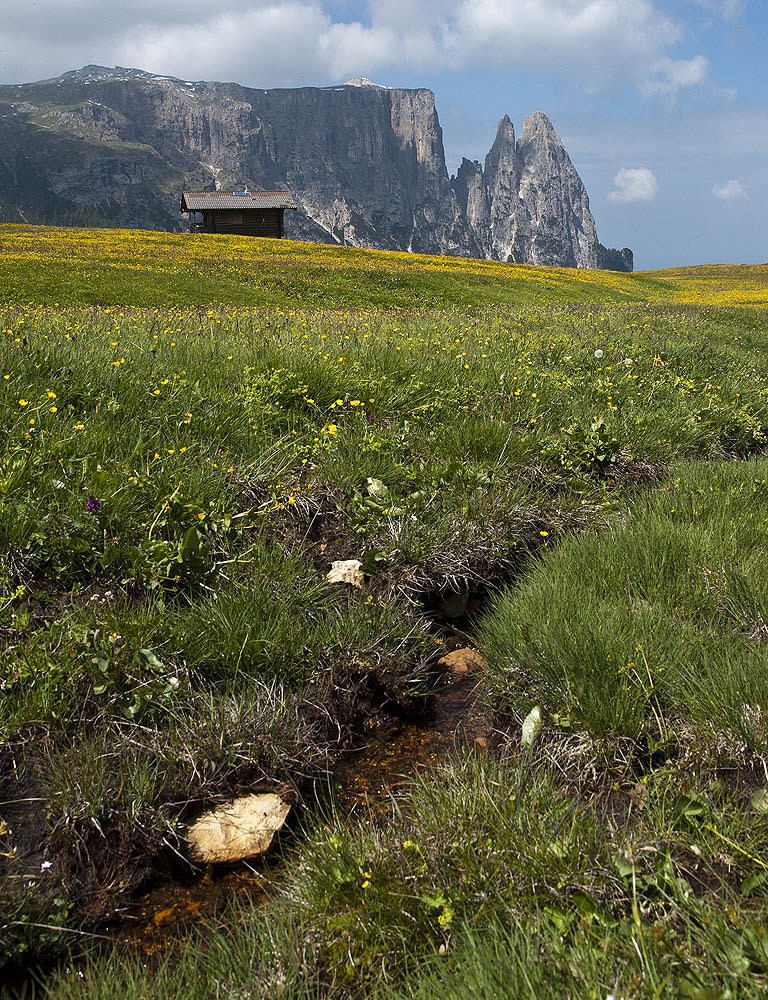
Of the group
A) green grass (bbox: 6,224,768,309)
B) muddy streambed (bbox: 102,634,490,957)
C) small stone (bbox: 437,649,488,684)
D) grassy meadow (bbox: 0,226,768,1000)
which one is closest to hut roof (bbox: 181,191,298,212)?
green grass (bbox: 6,224,768,309)

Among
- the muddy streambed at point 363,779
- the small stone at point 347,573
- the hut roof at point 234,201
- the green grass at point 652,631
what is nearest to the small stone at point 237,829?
the muddy streambed at point 363,779

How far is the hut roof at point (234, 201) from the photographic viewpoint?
55.9 meters

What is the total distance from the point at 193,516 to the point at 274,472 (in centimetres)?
96

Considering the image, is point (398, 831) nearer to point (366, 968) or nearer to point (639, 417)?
point (366, 968)

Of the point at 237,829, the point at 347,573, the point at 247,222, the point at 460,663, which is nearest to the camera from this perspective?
the point at 237,829

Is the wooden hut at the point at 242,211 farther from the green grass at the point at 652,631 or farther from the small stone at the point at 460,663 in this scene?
the small stone at the point at 460,663

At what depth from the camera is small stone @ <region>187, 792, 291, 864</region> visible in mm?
2797

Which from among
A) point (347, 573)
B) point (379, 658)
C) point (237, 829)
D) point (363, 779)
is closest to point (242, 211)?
point (347, 573)

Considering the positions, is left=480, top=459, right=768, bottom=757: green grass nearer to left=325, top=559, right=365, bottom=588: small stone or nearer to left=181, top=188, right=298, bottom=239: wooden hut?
left=325, top=559, right=365, bottom=588: small stone

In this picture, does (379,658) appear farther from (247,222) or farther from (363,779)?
(247,222)

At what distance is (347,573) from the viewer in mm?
4559

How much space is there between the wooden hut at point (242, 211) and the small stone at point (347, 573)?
57176mm

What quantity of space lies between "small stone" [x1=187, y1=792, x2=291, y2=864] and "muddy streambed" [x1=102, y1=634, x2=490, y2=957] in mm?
57

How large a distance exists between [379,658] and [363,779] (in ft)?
2.39
